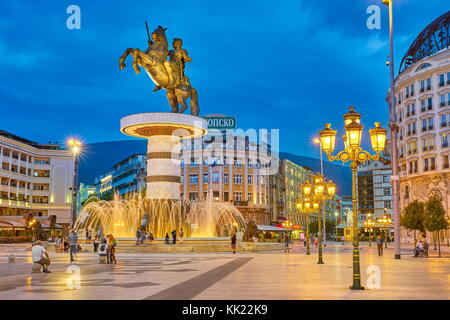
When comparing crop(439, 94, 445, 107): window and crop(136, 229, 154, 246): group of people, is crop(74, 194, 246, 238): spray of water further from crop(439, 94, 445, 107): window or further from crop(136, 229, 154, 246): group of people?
crop(439, 94, 445, 107): window

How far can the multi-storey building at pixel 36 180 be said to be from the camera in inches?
3457

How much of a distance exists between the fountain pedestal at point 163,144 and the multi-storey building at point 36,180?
A: 55.8 meters

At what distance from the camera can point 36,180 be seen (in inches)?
3816

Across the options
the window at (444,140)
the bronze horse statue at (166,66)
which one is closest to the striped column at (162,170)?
the bronze horse statue at (166,66)

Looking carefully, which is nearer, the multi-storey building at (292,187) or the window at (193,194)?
the window at (193,194)

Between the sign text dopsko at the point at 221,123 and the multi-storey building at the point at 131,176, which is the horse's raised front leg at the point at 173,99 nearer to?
the sign text dopsko at the point at 221,123

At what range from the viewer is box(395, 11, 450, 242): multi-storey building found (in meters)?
72.8

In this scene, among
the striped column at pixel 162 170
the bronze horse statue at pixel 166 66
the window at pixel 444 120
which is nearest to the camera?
the striped column at pixel 162 170

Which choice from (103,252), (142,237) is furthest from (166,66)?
(103,252)

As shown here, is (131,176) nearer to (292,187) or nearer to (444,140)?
(292,187)

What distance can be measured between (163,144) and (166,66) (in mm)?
5932
